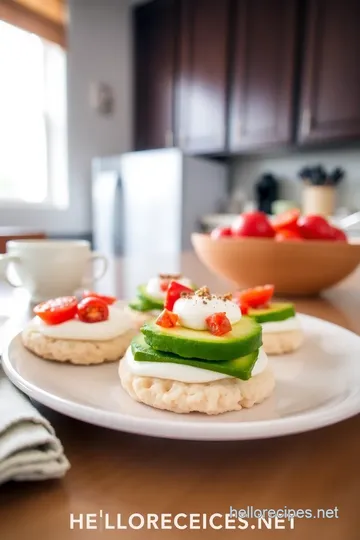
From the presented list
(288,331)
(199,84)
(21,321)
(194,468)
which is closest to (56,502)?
(194,468)

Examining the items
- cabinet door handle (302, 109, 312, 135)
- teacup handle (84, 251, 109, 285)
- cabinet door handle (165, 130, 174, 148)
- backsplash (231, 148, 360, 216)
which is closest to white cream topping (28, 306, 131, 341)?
teacup handle (84, 251, 109, 285)

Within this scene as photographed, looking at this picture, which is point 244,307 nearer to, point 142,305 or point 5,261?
point 142,305

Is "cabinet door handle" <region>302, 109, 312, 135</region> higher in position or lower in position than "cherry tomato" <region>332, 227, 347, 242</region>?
higher

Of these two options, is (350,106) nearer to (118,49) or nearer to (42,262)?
(118,49)

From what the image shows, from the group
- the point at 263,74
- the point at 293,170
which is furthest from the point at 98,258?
the point at 293,170

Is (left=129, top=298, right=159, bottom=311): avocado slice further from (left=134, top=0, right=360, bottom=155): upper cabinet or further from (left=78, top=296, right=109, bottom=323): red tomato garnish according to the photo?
(left=134, top=0, right=360, bottom=155): upper cabinet

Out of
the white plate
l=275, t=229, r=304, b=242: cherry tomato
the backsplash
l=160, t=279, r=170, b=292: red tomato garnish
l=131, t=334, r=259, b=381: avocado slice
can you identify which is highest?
the backsplash

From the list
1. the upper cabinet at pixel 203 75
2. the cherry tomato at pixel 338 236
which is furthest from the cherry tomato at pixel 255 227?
the upper cabinet at pixel 203 75
